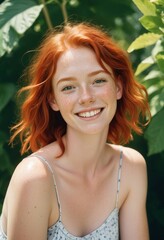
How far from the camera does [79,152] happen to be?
82.7 inches

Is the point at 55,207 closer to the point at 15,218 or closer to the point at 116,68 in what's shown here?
the point at 15,218

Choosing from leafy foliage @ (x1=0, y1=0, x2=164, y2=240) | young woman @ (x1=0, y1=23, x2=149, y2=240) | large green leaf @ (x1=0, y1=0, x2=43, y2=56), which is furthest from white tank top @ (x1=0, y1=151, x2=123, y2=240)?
large green leaf @ (x1=0, y1=0, x2=43, y2=56)

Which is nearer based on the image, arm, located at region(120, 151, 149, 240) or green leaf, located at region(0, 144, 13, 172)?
arm, located at region(120, 151, 149, 240)

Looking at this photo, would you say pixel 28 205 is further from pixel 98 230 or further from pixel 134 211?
pixel 134 211

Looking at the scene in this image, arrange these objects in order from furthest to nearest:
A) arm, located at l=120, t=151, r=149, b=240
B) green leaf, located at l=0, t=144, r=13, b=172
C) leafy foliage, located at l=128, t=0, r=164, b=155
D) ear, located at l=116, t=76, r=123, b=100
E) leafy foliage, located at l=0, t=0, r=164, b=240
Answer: green leaf, located at l=0, t=144, r=13, b=172, leafy foliage, located at l=0, t=0, r=164, b=240, arm, located at l=120, t=151, r=149, b=240, ear, located at l=116, t=76, r=123, b=100, leafy foliage, located at l=128, t=0, r=164, b=155

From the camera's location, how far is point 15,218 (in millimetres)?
1968

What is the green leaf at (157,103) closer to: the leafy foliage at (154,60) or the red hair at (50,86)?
the leafy foliage at (154,60)

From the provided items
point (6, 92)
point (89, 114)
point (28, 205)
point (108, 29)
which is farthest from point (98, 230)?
point (108, 29)

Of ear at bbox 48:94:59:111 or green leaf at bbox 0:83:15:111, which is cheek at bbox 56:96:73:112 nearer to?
ear at bbox 48:94:59:111

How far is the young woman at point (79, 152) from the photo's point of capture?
1.96 m

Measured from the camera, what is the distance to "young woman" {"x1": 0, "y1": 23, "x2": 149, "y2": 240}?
1.96m

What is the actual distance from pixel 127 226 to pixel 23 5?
3.55 feet

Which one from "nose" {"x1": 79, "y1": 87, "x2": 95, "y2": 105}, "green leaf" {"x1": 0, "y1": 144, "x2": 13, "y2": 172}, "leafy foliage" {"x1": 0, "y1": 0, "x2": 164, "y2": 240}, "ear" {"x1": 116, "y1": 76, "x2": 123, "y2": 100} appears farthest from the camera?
"green leaf" {"x1": 0, "y1": 144, "x2": 13, "y2": 172}

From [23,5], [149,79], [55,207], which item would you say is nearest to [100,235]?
[55,207]
